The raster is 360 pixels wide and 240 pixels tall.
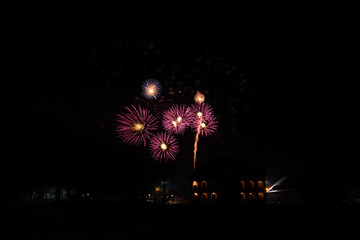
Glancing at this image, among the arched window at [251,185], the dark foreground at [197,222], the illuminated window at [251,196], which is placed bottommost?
the dark foreground at [197,222]

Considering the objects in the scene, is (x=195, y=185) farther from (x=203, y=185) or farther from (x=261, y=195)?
(x=261, y=195)

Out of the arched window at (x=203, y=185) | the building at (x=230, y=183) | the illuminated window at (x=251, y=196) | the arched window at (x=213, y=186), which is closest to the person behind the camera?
the building at (x=230, y=183)

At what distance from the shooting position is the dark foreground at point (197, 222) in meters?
16.3

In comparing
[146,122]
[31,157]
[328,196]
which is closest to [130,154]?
[31,157]

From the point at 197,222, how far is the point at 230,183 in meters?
32.3

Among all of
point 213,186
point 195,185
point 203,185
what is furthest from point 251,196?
point 195,185

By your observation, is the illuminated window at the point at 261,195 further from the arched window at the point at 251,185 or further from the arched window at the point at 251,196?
the arched window at the point at 251,185

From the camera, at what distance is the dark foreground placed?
1630 centimetres

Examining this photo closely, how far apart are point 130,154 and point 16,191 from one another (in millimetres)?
19660

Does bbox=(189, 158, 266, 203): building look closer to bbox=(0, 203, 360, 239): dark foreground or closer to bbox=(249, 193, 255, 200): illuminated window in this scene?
bbox=(249, 193, 255, 200): illuminated window

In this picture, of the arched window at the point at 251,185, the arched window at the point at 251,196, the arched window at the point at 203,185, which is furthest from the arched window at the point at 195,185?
the arched window at the point at 251,196

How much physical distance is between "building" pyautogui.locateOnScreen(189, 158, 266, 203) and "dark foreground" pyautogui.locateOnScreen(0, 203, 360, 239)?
3074 cm

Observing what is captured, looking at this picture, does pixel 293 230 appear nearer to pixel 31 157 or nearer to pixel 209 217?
pixel 209 217

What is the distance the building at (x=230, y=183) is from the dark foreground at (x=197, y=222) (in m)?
30.7
